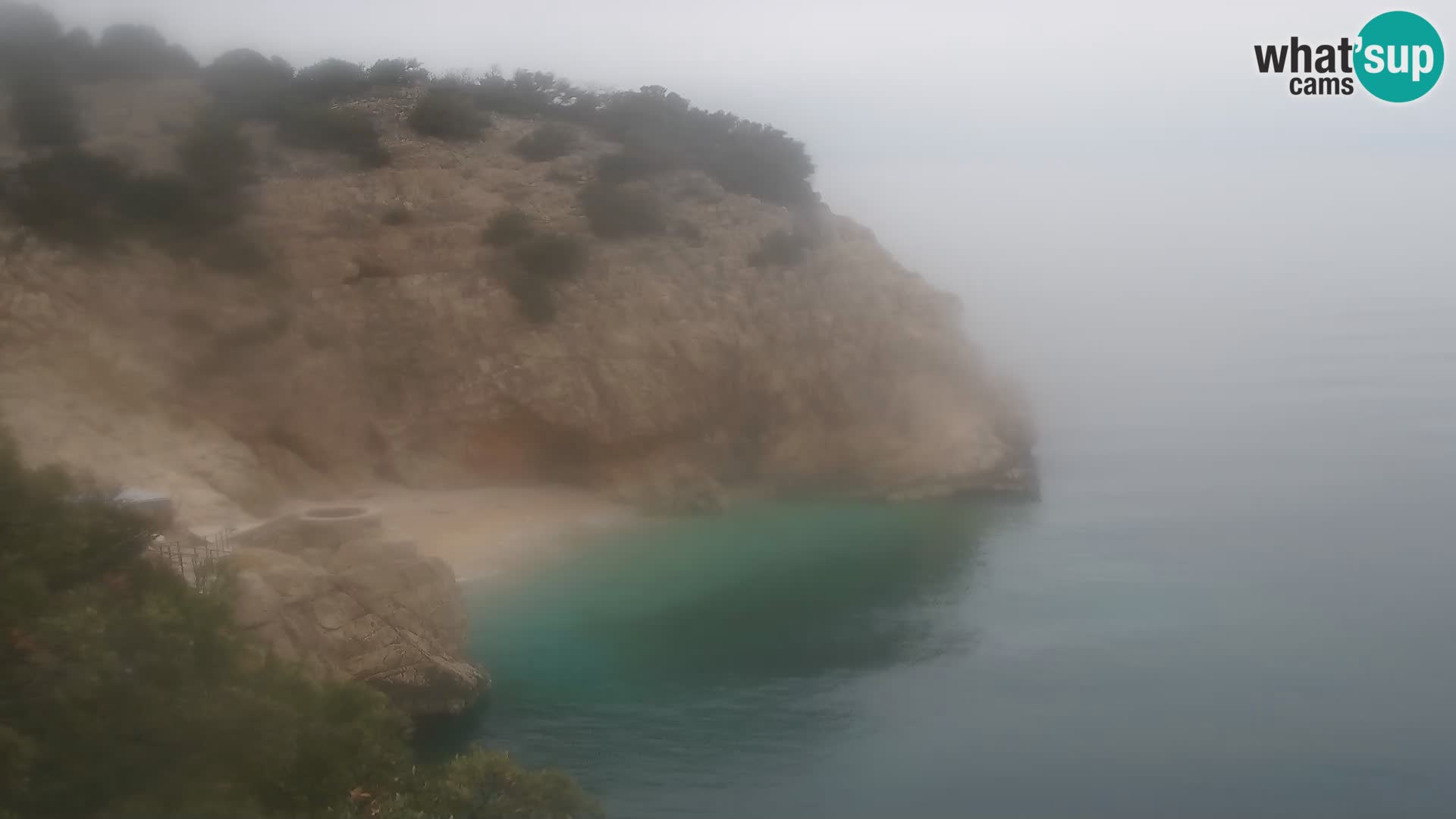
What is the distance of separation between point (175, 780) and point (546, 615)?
980 cm

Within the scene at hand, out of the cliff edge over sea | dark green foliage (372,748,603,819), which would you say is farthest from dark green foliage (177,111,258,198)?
dark green foliage (372,748,603,819)

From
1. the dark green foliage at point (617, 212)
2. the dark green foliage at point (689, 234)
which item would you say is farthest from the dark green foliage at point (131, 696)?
the dark green foliage at point (689, 234)

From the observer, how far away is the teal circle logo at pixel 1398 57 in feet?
A: 57.5

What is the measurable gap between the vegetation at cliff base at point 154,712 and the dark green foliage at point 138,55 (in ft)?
61.3

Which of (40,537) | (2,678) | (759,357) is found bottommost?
(2,678)

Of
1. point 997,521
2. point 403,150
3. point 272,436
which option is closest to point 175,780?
point 272,436

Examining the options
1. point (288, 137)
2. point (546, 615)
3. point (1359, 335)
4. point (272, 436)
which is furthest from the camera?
point (1359, 335)

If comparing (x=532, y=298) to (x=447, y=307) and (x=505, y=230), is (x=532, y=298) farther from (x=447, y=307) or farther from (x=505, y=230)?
(x=447, y=307)

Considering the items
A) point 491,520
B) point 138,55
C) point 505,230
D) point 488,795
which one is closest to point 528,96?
point 505,230

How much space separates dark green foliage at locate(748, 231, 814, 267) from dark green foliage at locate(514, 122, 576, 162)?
5.10m

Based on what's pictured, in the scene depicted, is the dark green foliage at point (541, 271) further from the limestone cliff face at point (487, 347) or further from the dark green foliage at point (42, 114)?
the dark green foliage at point (42, 114)

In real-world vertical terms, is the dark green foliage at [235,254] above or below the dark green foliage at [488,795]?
above

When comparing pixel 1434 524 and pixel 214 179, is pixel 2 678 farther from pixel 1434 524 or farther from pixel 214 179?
pixel 1434 524

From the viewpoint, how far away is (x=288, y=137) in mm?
24188
